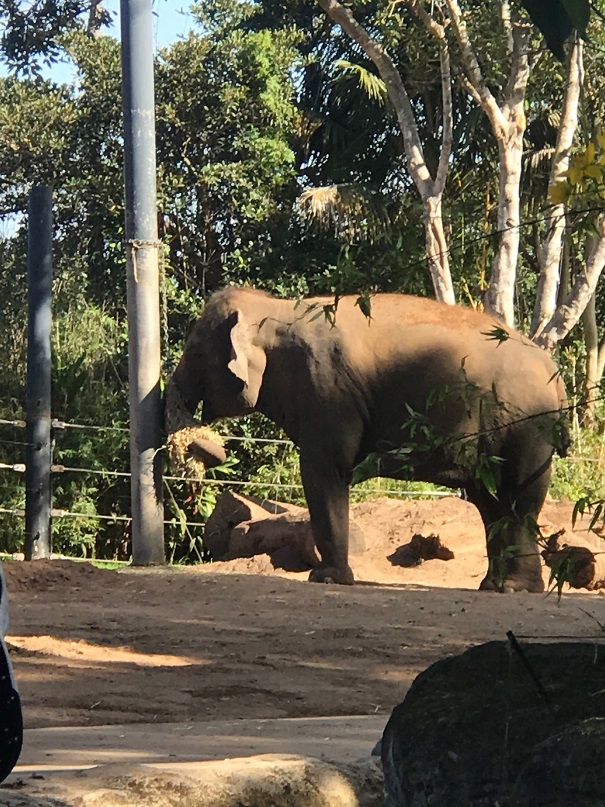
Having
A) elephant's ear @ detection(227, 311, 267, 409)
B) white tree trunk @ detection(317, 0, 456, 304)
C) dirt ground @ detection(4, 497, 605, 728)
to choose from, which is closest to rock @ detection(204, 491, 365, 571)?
dirt ground @ detection(4, 497, 605, 728)

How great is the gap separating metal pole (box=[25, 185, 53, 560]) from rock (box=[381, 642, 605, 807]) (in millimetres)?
7742

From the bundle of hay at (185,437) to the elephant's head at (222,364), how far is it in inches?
2.9

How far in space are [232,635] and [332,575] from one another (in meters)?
2.64

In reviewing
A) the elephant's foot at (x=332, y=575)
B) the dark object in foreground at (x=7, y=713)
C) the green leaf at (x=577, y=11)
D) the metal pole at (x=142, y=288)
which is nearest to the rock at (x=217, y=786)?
the dark object in foreground at (x=7, y=713)

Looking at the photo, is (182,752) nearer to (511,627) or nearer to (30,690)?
(30,690)

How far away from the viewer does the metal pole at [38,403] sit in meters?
10.7

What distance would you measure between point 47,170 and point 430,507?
1035cm

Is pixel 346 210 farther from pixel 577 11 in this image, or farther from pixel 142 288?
pixel 577 11

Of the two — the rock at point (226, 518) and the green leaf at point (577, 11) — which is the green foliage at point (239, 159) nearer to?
the rock at point (226, 518)

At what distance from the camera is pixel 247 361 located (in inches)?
391

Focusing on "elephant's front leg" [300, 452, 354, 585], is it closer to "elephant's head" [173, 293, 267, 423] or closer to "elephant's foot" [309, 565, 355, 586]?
"elephant's foot" [309, 565, 355, 586]

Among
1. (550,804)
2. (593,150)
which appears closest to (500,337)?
(593,150)

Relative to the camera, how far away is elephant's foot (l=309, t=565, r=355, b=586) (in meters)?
9.29

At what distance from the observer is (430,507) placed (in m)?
11.9
